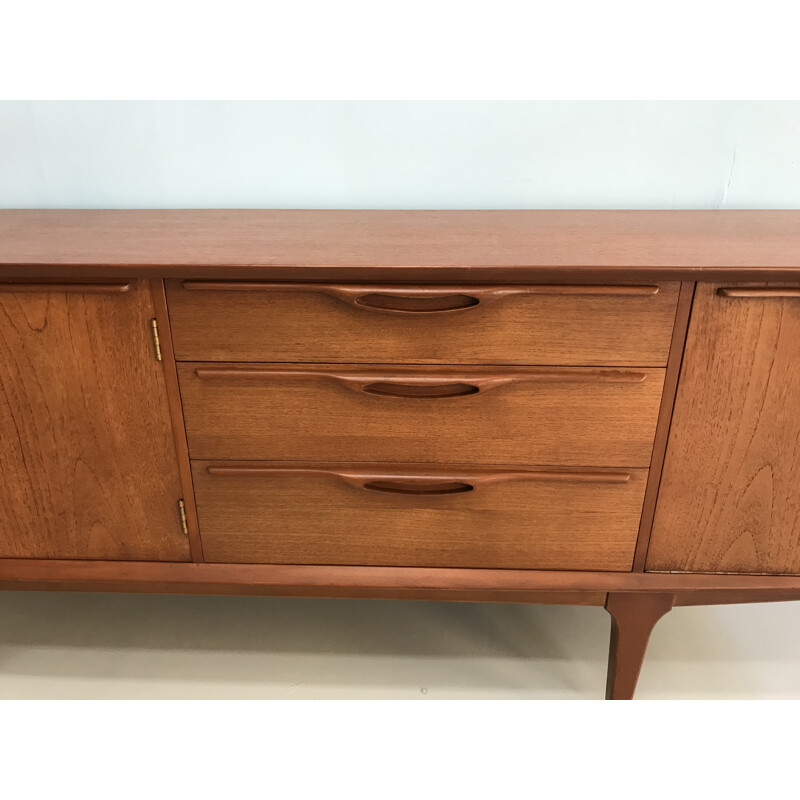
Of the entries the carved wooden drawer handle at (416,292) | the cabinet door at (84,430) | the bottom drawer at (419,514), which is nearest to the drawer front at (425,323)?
the carved wooden drawer handle at (416,292)

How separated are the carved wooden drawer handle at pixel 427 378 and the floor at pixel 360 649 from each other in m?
0.66

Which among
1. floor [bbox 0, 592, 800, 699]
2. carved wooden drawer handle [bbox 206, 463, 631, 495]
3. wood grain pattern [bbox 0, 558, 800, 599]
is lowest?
floor [bbox 0, 592, 800, 699]

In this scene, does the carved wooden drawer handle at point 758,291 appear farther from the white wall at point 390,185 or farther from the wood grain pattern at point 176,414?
the wood grain pattern at point 176,414

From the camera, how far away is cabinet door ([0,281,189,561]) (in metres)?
1.22

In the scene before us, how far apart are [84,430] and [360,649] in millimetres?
746

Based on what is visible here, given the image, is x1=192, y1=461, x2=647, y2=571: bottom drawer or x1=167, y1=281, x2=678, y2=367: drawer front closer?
x1=167, y1=281, x2=678, y2=367: drawer front

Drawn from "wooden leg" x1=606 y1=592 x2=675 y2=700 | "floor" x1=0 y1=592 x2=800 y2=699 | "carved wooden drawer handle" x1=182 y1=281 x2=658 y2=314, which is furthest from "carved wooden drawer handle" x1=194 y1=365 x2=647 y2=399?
"floor" x1=0 y1=592 x2=800 y2=699

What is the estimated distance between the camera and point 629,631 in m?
1.39

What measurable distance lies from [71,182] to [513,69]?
0.97 metres

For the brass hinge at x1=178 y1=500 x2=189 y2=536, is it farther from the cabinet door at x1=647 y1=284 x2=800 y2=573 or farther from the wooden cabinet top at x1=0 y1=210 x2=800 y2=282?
the cabinet door at x1=647 y1=284 x2=800 y2=573

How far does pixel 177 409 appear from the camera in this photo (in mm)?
1274

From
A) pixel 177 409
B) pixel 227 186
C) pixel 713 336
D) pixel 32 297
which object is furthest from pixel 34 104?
pixel 713 336

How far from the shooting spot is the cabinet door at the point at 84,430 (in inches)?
47.9

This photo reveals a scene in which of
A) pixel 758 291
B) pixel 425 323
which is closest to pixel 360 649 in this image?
pixel 425 323
